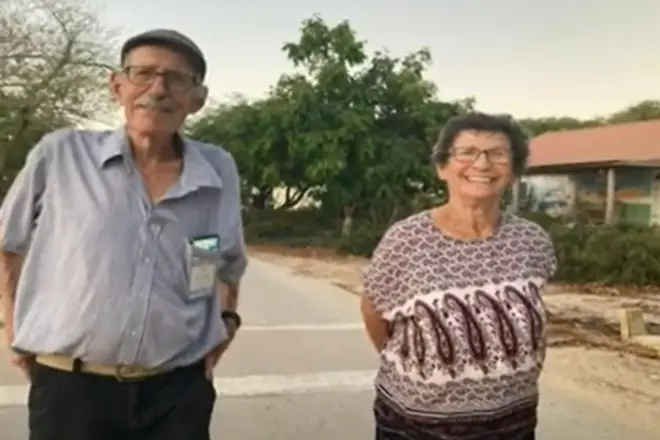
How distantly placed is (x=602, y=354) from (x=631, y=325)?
3.56 feet

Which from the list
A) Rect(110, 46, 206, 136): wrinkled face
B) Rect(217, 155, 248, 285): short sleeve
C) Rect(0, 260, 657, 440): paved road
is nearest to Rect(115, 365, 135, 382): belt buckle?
Rect(217, 155, 248, 285): short sleeve

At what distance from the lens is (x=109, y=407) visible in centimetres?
217

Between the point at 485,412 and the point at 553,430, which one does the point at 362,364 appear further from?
the point at 485,412

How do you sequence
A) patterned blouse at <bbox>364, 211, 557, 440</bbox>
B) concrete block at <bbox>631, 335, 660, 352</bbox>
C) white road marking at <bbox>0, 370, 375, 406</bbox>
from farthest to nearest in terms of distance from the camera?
concrete block at <bbox>631, 335, 660, 352</bbox>
white road marking at <bbox>0, 370, 375, 406</bbox>
patterned blouse at <bbox>364, 211, 557, 440</bbox>

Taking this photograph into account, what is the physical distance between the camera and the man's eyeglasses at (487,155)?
2.53 m

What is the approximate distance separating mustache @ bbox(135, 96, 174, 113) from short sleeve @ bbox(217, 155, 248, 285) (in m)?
0.24

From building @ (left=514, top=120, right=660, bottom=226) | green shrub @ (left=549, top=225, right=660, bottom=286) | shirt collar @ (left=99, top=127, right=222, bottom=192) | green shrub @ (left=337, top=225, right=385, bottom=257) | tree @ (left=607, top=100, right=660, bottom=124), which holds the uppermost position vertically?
tree @ (left=607, top=100, right=660, bottom=124)

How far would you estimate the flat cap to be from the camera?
2.25 metres

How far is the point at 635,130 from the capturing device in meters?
25.9

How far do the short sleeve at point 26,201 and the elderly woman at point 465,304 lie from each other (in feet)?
3.12

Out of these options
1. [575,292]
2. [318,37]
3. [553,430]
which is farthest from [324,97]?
[553,430]

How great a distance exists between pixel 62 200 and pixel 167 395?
55cm

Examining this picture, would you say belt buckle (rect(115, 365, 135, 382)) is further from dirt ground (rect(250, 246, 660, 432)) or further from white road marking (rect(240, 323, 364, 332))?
white road marking (rect(240, 323, 364, 332))

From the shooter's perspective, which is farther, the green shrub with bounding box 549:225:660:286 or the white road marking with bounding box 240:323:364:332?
the green shrub with bounding box 549:225:660:286
